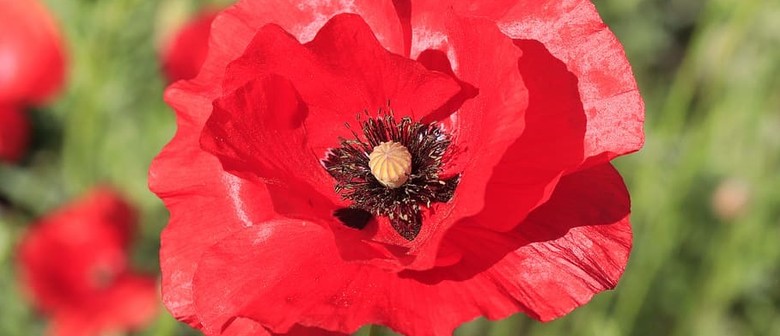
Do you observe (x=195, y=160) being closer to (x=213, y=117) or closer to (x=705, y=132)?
(x=213, y=117)

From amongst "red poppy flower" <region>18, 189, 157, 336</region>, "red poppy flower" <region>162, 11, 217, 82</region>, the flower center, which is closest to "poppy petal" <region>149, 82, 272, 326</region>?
the flower center

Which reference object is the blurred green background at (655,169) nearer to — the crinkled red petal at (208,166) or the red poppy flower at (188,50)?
the red poppy flower at (188,50)

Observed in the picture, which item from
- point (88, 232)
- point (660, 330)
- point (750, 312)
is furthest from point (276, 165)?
point (750, 312)

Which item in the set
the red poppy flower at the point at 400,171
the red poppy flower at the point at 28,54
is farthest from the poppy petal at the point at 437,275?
the red poppy flower at the point at 28,54

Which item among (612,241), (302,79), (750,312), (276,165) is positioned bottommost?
(750,312)

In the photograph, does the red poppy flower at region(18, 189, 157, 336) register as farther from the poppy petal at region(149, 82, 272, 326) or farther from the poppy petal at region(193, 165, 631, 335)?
the poppy petal at region(193, 165, 631, 335)

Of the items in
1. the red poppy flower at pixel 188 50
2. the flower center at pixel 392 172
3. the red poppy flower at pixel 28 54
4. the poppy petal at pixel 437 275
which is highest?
the red poppy flower at pixel 28 54

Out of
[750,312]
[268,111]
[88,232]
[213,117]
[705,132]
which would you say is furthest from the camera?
[750,312]
